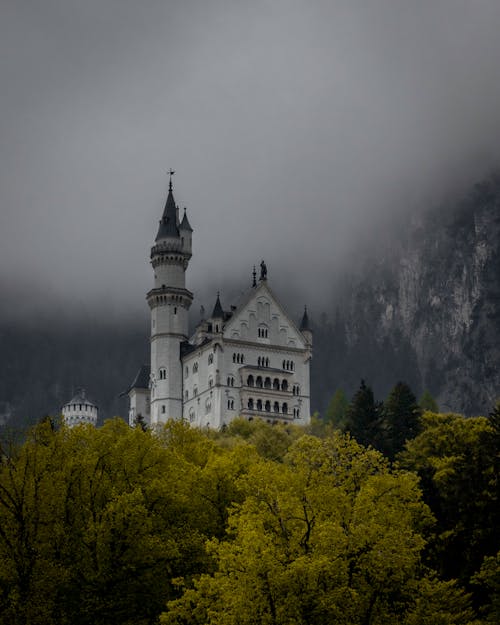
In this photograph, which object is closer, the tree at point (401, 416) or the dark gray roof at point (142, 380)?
the tree at point (401, 416)

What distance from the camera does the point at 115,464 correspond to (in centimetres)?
5941

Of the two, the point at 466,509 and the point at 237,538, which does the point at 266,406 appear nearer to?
the point at 466,509

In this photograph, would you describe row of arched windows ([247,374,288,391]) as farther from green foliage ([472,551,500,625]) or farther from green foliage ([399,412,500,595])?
green foliage ([472,551,500,625])

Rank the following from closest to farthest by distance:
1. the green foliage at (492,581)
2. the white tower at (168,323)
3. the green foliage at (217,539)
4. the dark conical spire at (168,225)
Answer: the green foliage at (217,539) → the green foliage at (492,581) → the white tower at (168,323) → the dark conical spire at (168,225)

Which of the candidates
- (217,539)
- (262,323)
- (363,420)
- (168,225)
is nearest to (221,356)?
(262,323)

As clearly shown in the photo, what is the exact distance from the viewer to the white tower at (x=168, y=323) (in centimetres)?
15588

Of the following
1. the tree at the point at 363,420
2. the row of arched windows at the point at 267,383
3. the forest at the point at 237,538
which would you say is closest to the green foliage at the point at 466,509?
the forest at the point at 237,538

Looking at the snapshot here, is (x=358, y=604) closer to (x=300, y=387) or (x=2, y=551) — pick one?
(x=2, y=551)

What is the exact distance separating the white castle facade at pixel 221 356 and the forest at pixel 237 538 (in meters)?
82.3

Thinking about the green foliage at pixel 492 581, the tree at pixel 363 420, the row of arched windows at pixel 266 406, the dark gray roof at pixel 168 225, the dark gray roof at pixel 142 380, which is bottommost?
the green foliage at pixel 492 581

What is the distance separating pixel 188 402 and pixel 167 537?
99002 mm

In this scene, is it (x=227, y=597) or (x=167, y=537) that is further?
(x=167, y=537)

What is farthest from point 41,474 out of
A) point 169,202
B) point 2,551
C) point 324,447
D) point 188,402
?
point 169,202

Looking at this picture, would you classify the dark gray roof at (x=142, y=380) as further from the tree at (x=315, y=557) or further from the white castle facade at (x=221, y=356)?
the tree at (x=315, y=557)
